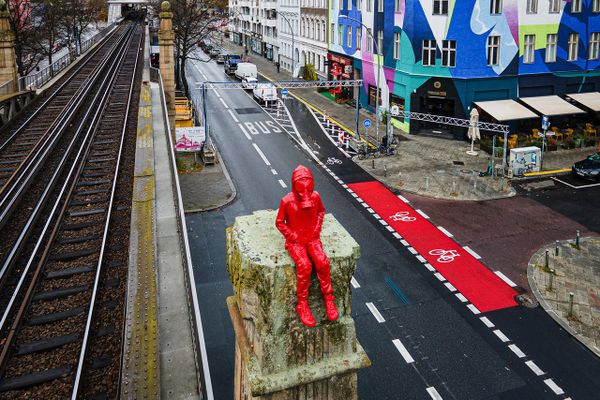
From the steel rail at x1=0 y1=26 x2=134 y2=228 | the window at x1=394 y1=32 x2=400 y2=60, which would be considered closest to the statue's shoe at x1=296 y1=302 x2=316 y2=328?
the steel rail at x1=0 y1=26 x2=134 y2=228

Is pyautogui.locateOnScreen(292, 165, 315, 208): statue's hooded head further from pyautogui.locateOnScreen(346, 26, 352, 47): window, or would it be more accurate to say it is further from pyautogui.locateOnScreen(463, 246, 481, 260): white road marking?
pyautogui.locateOnScreen(346, 26, 352, 47): window

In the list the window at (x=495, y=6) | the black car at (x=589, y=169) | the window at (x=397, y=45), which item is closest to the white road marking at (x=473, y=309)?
the black car at (x=589, y=169)

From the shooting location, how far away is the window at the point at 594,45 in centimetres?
4119

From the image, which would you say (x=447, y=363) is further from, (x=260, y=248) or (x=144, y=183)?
(x=260, y=248)

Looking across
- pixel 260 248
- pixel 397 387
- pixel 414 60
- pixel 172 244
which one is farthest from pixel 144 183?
pixel 414 60

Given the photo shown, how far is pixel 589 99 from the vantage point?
40.1 m

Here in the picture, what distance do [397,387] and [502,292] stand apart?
21.9ft

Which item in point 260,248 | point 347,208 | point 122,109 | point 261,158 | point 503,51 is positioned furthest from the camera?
point 503,51

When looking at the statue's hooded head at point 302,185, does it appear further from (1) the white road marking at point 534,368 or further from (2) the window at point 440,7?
(2) the window at point 440,7

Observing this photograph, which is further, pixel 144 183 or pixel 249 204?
pixel 249 204

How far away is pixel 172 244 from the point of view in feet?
40.4

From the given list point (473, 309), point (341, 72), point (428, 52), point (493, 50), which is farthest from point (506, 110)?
point (473, 309)

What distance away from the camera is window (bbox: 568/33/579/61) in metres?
40.7

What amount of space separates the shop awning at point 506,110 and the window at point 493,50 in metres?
2.89
